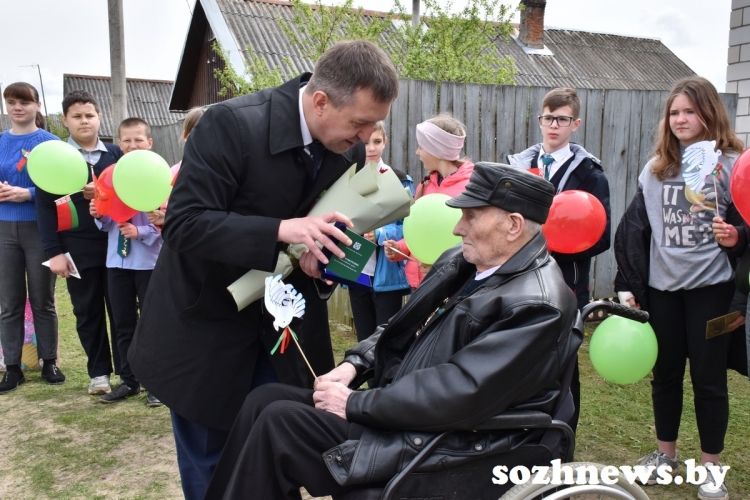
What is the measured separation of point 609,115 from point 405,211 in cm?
449

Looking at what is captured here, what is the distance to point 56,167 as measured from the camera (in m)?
3.96

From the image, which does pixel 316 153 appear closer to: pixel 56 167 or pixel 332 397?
pixel 332 397

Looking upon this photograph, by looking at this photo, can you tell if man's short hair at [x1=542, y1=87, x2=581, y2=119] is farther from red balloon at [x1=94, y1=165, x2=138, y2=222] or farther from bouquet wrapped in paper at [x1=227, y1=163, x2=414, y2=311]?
red balloon at [x1=94, y1=165, x2=138, y2=222]

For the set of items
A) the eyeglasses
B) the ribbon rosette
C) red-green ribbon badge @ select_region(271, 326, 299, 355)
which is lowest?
red-green ribbon badge @ select_region(271, 326, 299, 355)

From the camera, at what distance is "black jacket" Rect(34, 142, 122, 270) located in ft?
13.8

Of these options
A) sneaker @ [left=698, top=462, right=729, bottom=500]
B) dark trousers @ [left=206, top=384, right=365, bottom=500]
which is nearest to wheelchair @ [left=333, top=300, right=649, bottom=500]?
dark trousers @ [left=206, top=384, right=365, bottom=500]

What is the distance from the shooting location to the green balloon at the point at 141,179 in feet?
11.7

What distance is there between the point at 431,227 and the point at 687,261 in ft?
3.99

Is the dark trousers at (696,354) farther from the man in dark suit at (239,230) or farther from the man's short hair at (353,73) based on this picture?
the man's short hair at (353,73)

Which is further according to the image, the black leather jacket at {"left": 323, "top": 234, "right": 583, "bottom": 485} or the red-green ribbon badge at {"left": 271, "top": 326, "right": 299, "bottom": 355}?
the red-green ribbon badge at {"left": 271, "top": 326, "right": 299, "bottom": 355}

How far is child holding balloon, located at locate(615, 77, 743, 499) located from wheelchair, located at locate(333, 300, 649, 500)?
1.45m

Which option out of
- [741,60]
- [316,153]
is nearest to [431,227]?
[316,153]

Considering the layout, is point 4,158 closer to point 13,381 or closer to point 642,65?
point 13,381

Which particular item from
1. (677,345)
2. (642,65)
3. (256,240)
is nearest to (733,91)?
(677,345)
